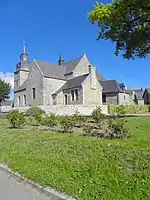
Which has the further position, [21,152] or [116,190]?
[21,152]

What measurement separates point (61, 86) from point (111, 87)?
11163 millimetres

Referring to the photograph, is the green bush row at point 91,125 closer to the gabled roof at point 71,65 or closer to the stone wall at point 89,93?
the stone wall at point 89,93

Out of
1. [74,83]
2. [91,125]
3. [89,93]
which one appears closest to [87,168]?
[91,125]

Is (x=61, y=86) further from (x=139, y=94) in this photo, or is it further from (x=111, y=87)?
(x=139, y=94)

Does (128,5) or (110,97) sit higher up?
(128,5)

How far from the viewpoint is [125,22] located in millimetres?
19438

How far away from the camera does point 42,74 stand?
4925cm

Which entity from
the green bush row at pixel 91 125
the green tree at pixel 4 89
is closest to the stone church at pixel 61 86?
the green tree at pixel 4 89

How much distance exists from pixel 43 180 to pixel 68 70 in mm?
49772

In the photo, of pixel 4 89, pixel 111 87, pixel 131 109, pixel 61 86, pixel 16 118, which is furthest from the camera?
pixel 4 89

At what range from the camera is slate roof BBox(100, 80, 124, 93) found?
172 feet

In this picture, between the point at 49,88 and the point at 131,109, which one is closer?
the point at 131,109

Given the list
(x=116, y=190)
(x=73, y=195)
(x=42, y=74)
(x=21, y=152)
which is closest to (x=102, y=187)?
(x=116, y=190)

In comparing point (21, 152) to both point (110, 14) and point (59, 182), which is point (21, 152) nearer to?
point (59, 182)
